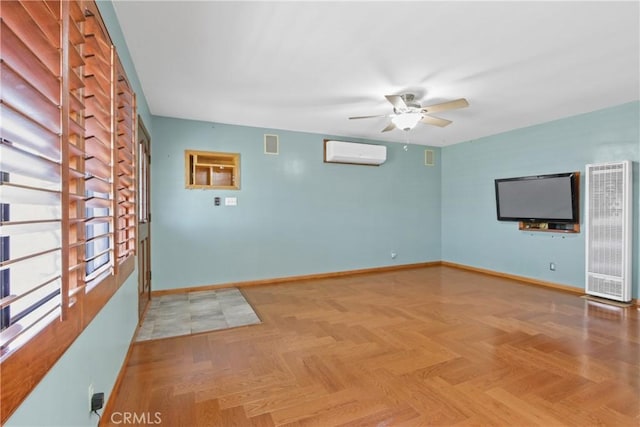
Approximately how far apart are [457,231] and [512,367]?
13.8ft

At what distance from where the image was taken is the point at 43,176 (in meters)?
0.88

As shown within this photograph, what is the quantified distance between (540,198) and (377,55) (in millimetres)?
3736

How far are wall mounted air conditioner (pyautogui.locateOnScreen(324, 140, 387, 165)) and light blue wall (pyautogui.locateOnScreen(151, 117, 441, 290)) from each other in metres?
0.14

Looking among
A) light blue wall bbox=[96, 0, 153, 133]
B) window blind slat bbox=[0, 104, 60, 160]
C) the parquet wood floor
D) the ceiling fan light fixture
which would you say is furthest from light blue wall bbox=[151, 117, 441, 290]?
window blind slat bbox=[0, 104, 60, 160]

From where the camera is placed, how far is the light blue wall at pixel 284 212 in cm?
441

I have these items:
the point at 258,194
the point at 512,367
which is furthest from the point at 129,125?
the point at 512,367

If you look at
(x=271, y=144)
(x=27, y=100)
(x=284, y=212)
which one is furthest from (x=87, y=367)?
(x=271, y=144)

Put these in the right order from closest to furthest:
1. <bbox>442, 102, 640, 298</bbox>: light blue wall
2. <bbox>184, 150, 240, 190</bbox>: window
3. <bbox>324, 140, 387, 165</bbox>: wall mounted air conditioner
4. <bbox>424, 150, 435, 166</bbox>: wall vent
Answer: <bbox>442, 102, 640, 298</bbox>: light blue wall
<bbox>184, 150, 240, 190</bbox>: window
<bbox>324, 140, 387, 165</bbox>: wall mounted air conditioner
<bbox>424, 150, 435, 166</bbox>: wall vent

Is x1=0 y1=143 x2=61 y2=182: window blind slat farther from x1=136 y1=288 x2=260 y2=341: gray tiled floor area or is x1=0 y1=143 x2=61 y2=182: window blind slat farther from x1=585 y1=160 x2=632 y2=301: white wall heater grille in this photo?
x1=585 y1=160 x2=632 y2=301: white wall heater grille

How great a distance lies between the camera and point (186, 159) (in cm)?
448

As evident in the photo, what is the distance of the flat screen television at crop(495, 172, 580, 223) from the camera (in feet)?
14.5

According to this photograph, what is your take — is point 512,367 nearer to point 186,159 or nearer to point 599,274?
point 599,274

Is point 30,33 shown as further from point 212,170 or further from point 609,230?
point 609,230

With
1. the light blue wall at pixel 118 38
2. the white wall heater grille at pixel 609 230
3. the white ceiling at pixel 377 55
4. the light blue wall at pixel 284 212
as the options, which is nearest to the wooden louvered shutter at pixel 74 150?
the light blue wall at pixel 118 38
